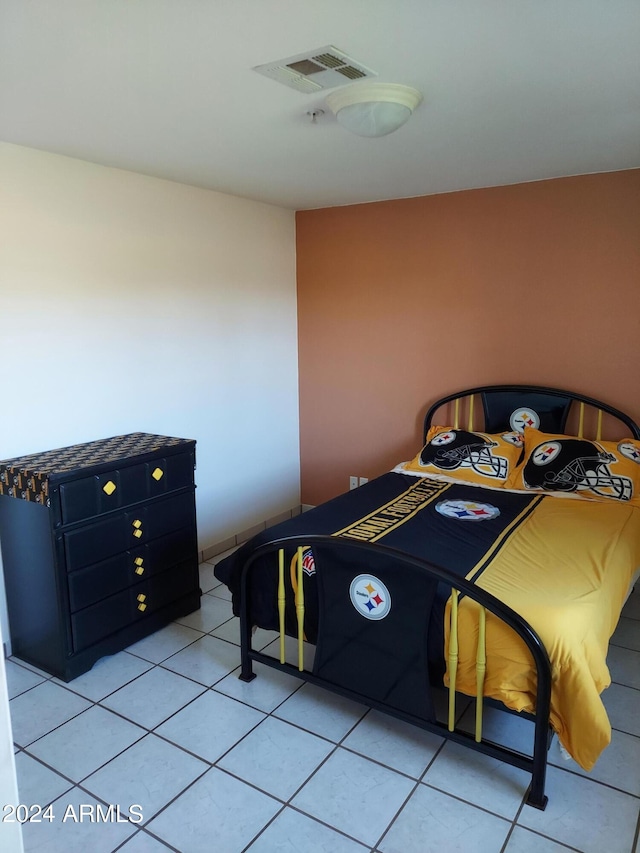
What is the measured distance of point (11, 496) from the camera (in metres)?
2.59

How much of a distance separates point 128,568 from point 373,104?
220cm

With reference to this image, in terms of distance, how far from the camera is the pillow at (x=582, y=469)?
3070 mm

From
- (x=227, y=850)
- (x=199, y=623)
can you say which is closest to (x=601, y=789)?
(x=227, y=850)

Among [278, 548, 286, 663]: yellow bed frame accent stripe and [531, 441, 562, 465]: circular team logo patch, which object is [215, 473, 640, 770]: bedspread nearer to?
[278, 548, 286, 663]: yellow bed frame accent stripe

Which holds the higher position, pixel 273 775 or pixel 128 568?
pixel 128 568

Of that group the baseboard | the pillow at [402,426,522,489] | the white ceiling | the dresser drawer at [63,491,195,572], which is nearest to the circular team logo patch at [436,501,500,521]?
the pillow at [402,426,522,489]

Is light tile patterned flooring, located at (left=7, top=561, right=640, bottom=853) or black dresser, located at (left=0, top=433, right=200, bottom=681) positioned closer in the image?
light tile patterned flooring, located at (left=7, top=561, right=640, bottom=853)

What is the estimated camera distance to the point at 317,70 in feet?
6.06

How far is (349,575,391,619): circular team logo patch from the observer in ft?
6.91

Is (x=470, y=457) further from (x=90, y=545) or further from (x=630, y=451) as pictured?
(x=90, y=545)

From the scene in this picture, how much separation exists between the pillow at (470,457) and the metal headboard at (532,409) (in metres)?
0.13

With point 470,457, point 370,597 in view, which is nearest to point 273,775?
point 370,597

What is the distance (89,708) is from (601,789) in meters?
1.92

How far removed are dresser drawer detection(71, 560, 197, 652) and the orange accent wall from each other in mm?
1643
